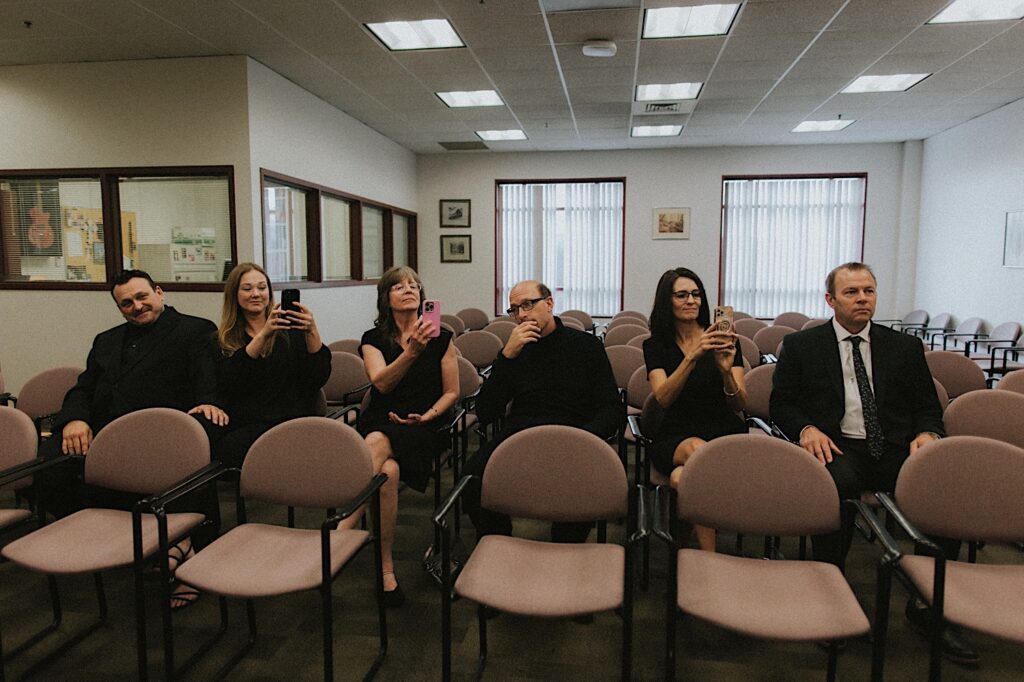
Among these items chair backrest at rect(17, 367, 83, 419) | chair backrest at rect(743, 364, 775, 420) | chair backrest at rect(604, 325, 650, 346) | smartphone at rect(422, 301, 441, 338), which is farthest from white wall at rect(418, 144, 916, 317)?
smartphone at rect(422, 301, 441, 338)

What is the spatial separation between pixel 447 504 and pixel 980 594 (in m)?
1.58

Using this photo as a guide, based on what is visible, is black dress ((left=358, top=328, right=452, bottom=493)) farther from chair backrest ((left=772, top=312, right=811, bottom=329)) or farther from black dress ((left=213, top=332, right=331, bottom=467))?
chair backrest ((left=772, top=312, right=811, bottom=329))

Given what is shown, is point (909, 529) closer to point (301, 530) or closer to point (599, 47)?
point (301, 530)

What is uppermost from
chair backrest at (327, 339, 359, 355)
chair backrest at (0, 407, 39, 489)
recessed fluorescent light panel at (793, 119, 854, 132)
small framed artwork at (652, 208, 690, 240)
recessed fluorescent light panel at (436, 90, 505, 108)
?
recessed fluorescent light panel at (793, 119, 854, 132)

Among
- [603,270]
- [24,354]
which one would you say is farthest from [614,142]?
[24,354]

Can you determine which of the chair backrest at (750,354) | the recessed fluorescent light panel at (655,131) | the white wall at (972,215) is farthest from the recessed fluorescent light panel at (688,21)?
the white wall at (972,215)

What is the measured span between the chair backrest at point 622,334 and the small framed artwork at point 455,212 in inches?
173

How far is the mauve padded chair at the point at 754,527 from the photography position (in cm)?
178

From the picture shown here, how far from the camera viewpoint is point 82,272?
18.2ft

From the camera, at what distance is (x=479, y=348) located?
17.5ft

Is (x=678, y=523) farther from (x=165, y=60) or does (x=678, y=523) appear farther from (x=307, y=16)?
(x=165, y=60)

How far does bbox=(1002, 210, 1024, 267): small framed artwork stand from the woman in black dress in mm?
6805

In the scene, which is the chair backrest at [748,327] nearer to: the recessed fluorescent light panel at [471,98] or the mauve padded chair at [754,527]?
the recessed fluorescent light panel at [471,98]

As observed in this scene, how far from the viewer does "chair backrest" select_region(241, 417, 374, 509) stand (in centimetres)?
227
